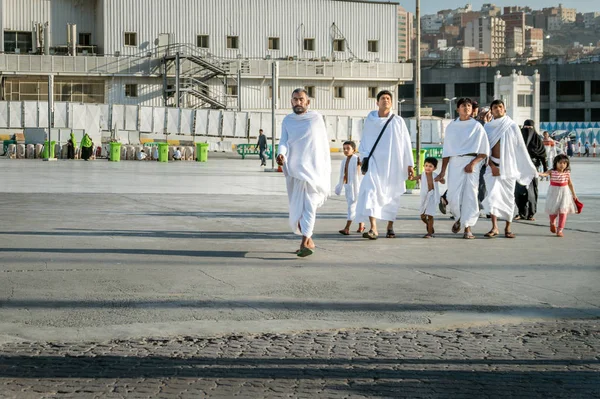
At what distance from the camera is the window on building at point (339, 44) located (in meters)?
77.9

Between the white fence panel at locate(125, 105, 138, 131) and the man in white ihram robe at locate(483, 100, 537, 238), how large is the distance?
157 feet

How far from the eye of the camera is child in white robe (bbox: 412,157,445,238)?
14.4 metres

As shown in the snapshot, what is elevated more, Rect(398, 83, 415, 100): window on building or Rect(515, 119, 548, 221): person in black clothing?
Rect(398, 83, 415, 100): window on building

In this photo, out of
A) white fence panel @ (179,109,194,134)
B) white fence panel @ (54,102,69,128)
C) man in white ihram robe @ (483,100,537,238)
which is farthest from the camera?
white fence panel @ (179,109,194,134)

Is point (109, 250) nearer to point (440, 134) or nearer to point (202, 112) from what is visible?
point (202, 112)

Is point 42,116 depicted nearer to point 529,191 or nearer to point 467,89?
point 529,191

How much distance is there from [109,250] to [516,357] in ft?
22.2

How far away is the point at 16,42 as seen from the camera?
234ft

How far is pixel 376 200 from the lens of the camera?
13844mm

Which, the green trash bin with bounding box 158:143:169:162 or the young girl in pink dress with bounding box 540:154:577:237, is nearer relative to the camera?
the young girl in pink dress with bounding box 540:154:577:237

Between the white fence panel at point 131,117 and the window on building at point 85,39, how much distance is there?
1414cm

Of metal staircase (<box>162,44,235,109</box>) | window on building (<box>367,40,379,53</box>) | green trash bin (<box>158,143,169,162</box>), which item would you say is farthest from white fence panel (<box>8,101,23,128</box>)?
window on building (<box>367,40,379,53</box>)

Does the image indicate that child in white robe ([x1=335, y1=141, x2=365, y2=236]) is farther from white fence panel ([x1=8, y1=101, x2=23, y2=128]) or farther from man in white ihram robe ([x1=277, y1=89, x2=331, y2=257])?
white fence panel ([x1=8, y1=101, x2=23, y2=128])

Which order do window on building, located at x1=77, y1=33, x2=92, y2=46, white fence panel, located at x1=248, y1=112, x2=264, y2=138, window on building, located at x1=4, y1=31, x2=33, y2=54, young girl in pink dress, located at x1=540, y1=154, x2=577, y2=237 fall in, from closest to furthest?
young girl in pink dress, located at x1=540, y1=154, x2=577, y2=237 → white fence panel, located at x1=248, y1=112, x2=264, y2=138 → window on building, located at x1=4, y1=31, x2=33, y2=54 → window on building, located at x1=77, y1=33, x2=92, y2=46
